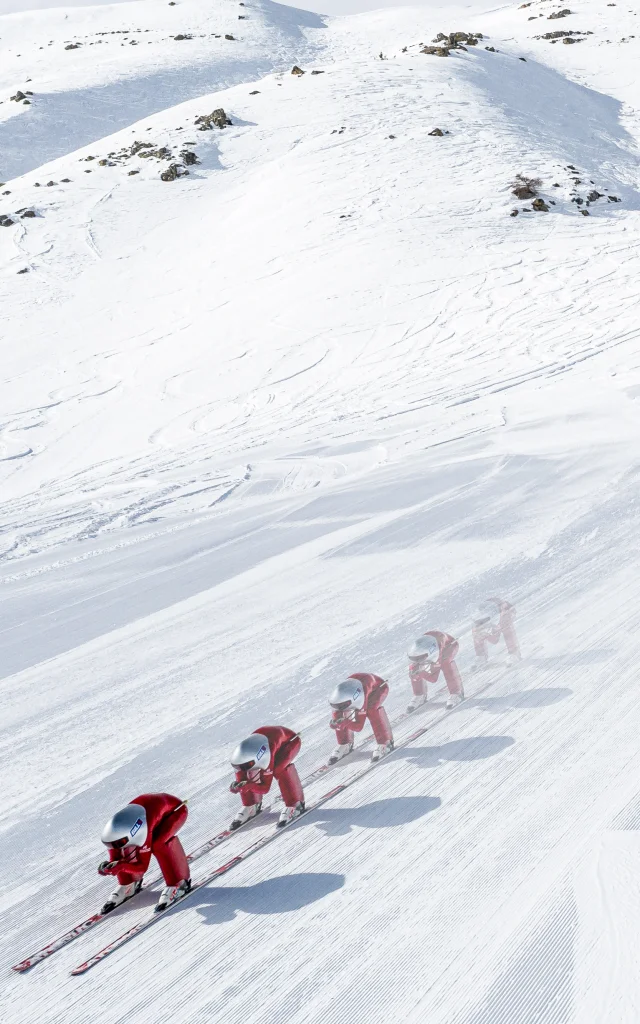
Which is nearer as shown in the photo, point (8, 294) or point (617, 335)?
point (617, 335)

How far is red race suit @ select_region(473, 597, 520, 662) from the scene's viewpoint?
457cm

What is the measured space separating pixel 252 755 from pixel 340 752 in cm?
71

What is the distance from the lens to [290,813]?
334 centimetres

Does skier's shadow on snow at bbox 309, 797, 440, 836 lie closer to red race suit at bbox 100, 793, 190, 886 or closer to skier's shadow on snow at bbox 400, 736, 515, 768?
skier's shadow on snow at bbox 400, 736, 515, 768

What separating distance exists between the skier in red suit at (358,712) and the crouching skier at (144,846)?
89cm

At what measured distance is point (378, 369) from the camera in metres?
14.7

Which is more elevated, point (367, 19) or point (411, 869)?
point (367, 19)

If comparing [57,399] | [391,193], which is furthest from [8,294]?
[391,193]

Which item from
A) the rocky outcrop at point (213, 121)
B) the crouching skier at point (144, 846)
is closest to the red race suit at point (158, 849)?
the crouching skier at point (144, 846)

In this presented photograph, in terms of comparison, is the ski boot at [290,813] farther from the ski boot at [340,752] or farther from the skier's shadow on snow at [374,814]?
the ski boot at [340,752]

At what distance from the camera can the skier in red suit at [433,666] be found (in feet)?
13.3

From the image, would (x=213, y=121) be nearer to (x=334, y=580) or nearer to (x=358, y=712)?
(x=334, y=580)

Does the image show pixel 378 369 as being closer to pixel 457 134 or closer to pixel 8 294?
pixel 8 294

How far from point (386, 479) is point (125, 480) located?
11.1ft
